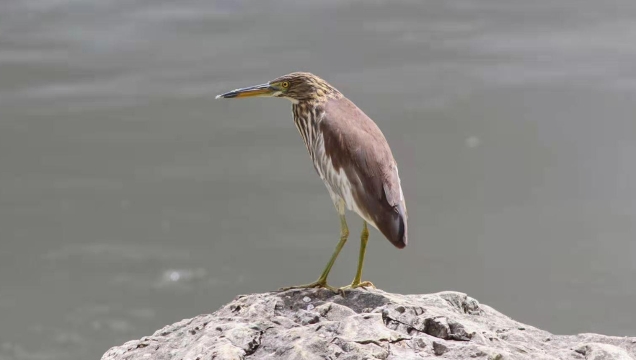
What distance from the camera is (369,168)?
9.89ft

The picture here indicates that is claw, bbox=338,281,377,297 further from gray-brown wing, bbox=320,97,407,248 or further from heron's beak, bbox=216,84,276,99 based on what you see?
heron's beak, bbox=216,84,276,99

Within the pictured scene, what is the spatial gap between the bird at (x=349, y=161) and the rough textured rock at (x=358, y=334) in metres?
0.22

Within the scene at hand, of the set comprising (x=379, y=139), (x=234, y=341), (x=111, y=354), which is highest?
(x=379, y=139)

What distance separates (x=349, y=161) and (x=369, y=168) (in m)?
0.08

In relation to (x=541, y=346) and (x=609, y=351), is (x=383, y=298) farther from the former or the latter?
(x=609, y=351)

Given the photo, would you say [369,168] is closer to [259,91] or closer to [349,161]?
[349,161]

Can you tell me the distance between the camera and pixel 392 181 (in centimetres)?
303

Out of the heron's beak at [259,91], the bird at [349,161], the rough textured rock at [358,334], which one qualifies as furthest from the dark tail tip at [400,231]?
the heron's beak at [259,91]

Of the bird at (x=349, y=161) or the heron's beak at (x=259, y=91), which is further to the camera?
the heron's beak at (x=259, y=91)

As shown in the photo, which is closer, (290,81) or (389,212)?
(389,212)

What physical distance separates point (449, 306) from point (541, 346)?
344 mm

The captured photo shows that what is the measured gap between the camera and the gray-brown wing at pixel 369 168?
296 cm

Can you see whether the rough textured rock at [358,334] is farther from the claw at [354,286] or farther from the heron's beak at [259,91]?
the heron's beak at [259,91]

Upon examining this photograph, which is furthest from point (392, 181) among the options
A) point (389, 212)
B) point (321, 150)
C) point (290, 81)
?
point (290, 81)
